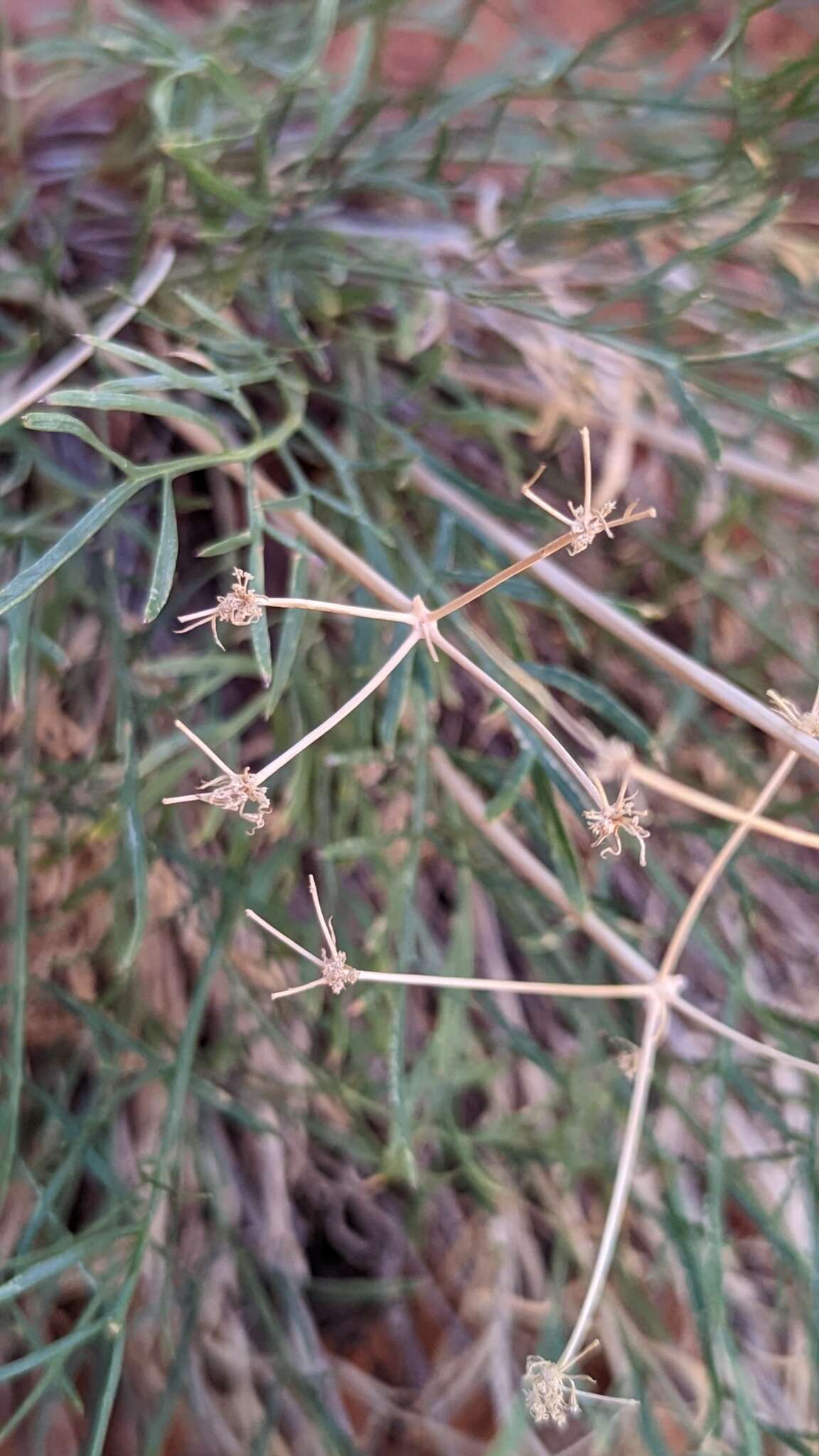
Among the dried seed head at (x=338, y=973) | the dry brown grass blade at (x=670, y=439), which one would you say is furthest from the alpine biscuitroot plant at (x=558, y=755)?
the dry brown grass blade at (x=670, y=439)

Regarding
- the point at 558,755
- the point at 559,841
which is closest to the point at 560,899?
the point at 559,841

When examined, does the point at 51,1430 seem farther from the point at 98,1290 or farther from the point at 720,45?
the point at 720,45

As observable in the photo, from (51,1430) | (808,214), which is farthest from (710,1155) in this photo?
(808,214)

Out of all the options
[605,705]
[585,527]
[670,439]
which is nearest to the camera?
[585,527]

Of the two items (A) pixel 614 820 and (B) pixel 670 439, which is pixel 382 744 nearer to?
(A) pixel 614 820

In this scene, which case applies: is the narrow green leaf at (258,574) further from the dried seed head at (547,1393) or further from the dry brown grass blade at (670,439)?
the dry brown grass blade at (670,439)

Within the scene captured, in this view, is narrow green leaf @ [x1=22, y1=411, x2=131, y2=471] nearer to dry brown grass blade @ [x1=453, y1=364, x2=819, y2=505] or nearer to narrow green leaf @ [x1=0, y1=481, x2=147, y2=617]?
narrow green leaf @ [x1=0, y1=481, x2=147, y2=617]
